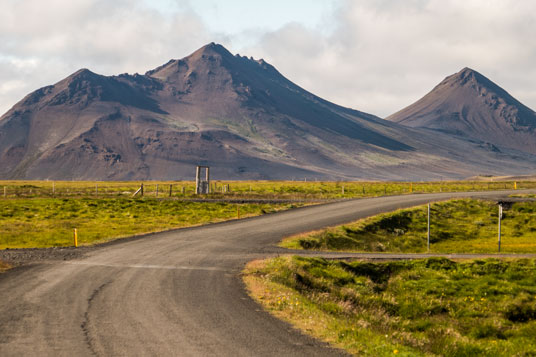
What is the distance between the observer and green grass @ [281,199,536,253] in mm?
36188

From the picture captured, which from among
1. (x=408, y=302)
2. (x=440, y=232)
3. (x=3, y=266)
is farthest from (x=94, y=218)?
(x=408, y=302)

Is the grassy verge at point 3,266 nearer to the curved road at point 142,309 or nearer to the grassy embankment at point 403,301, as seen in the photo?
the curved road at point 142,309

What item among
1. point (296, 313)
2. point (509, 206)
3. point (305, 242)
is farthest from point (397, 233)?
point (296, 313)

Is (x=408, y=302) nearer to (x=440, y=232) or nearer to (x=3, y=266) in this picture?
(x=3, y=266)

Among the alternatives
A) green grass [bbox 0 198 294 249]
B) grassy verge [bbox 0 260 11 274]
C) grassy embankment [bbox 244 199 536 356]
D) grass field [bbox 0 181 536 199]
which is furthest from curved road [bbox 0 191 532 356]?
grass field [bbox 0 181 536 199]

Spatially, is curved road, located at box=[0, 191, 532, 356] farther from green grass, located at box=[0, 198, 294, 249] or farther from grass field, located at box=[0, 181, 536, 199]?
grass field, located at box=[0, 181, 536, 199]

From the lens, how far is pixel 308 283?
20.6 m

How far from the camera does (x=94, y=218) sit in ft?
155

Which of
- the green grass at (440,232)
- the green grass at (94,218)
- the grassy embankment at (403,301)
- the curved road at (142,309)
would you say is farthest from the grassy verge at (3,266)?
the green grass at (440,232)

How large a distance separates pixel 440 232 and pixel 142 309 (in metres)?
37.4

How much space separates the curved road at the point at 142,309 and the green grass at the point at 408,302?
1069mm

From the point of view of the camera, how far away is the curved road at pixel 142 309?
1198cm

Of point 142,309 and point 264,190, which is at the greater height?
point 264,190

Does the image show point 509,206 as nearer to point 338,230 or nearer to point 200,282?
point 338,230
